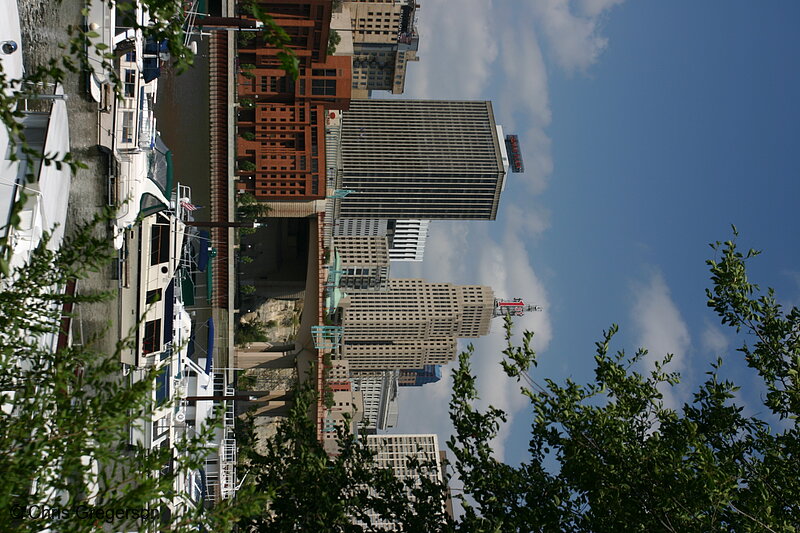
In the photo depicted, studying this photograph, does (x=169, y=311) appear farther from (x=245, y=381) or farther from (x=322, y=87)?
(x=322, y=87)

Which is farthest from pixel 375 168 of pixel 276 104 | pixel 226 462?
pixel 226 462

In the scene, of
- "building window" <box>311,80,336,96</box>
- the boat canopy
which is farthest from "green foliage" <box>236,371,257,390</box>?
"building window" <box>311,80,336,96</box>

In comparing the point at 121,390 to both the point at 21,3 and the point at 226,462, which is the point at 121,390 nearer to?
the point at 21,3

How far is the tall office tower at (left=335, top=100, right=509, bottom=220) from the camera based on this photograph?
171 meters

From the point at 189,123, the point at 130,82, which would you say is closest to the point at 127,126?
the point at 130,82

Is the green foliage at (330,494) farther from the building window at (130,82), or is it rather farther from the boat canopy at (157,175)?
the building window at (130,82)

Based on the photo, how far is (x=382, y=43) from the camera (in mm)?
177875

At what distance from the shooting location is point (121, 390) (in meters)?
16.5

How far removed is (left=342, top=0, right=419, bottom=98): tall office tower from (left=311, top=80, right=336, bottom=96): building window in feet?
289

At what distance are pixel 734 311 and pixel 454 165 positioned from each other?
151559 millimetres

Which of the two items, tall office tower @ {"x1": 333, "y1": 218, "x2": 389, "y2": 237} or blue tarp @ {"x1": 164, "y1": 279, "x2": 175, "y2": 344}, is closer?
blue tarp @ {"x1": 164, "y1": 279, "x2": 175, "y2": 344}

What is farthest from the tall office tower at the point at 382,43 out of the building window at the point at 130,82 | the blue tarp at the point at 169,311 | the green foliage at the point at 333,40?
the building window at the point at 130,82

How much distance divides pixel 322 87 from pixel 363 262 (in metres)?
65.3

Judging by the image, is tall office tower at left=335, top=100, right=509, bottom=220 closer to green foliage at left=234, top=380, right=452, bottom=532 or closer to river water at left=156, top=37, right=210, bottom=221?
river water at left=156, top=37, right=210, bottom=221
